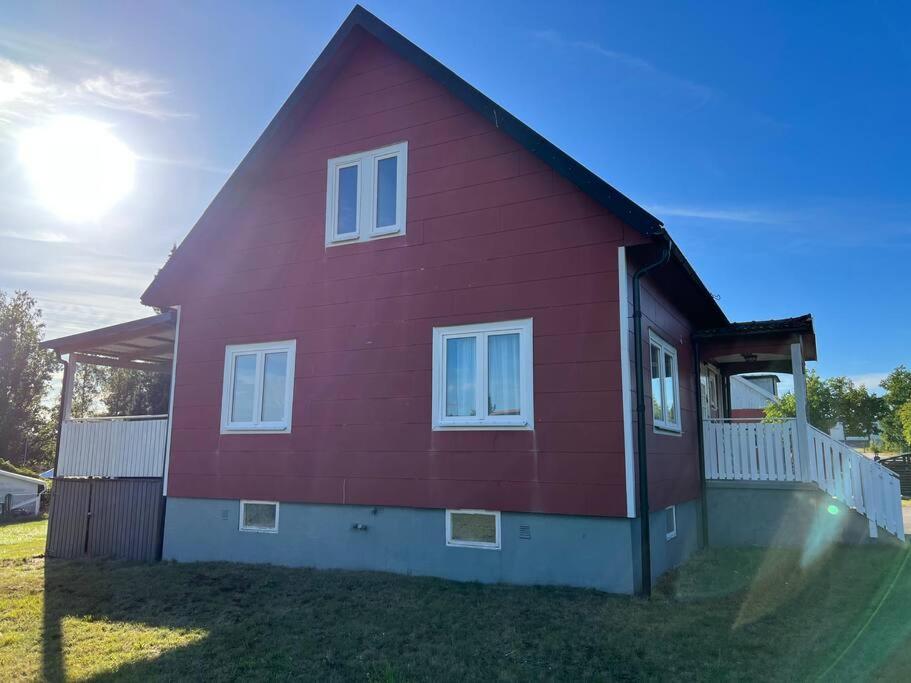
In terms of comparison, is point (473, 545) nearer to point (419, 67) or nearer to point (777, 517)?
point (777, 517)

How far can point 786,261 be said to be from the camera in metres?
18.3

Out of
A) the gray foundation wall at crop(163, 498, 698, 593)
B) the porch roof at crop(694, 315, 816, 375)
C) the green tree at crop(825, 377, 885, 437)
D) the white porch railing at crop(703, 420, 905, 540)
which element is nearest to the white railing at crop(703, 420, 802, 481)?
the white porch railing at crop(703, 420, 905, 540)

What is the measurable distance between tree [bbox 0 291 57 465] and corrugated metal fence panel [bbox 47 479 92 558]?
36732mm

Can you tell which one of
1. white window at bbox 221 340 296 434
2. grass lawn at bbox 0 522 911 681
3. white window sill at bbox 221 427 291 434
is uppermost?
white window at bbox 221 340 296 434

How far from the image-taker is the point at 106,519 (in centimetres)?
1062

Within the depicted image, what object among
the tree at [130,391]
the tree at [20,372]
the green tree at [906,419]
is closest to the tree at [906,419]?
the green tree at [906,419]

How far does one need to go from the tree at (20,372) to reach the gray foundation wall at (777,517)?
44680mm

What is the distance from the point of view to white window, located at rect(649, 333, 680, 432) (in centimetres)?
835

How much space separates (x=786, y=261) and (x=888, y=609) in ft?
46.9

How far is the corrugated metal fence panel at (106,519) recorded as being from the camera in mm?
10117

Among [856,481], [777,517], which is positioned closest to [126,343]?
[777,517]

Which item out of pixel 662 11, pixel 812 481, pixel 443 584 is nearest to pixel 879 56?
pixel 662 11

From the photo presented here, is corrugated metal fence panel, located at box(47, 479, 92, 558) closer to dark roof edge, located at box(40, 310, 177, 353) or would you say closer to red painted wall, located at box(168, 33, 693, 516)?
red painted wall, located at box(168, 33, 693, 516)

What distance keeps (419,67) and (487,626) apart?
709cm
